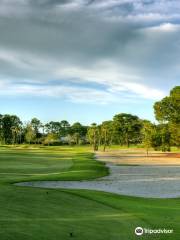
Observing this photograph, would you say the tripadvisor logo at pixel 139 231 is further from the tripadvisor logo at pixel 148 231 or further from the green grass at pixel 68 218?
the green grass at pixel 68 218

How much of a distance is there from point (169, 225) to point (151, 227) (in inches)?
36.9

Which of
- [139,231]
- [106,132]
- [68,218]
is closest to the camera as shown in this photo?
[139,231]

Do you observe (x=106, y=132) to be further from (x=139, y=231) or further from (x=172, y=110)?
(x=139, y=231)

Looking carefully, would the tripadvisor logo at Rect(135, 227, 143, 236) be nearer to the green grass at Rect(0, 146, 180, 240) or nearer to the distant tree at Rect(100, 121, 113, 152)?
the green grass at Rect(0, 146, 180, 240)

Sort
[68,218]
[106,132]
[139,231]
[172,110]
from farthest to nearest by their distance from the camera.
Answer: [106,132], [172,110], [68,218], [139,231]

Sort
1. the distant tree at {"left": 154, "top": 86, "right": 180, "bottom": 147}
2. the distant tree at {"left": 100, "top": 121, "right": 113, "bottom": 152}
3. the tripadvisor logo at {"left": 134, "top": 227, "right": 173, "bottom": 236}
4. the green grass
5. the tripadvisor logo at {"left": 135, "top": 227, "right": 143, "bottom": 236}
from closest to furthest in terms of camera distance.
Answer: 1. the green grass
2. the tripadvisor logo at {"left": 135, "top": 227, "right": 143, "bottom": 236}
3. the tripadvisor logo at {"left": 134, "top": 227, "right": 173, "bottom": 236}
4. the distant tree at {"left": 154, "top": 86, "right": 180, "bottom": 147}
5. the distant tree at {"left": 100, "top": 121, "right": 113, "bottom": 152}

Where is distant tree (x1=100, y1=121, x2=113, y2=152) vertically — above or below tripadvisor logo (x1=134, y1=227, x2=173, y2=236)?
above

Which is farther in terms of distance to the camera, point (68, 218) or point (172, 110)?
point (172, 110)

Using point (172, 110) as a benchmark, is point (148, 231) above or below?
below

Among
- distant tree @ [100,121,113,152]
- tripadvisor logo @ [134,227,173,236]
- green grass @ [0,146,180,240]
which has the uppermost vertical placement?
distant tree @ [100,121,113,152]

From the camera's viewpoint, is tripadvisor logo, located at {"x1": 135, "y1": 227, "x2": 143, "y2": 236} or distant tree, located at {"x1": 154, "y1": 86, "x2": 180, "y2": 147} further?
distant tree, located at {"x1": 154, "y1": 86, "x2": 180, "y2": 147}

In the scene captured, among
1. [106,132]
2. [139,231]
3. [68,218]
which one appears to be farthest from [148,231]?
[106,132]

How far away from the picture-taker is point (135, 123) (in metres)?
200

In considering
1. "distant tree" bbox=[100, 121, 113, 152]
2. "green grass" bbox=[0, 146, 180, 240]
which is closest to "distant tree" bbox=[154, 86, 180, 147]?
"distant tree" bbox=[100, 121, 113, 152]
